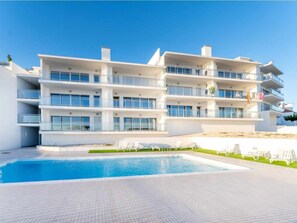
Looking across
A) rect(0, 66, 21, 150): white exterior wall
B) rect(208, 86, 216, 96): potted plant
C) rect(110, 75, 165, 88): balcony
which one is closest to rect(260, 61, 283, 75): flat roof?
rect(208, 86, 216, 96): potted plant

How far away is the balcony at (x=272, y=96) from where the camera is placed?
28.1 metres

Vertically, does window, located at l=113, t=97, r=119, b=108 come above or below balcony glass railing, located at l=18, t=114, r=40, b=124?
above

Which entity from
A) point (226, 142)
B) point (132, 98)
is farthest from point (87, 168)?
point (132, 98)

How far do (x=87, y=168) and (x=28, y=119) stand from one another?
1279cm

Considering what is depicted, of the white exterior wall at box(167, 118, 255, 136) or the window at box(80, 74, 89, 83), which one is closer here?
the window at box(80, 74, 89, 83)

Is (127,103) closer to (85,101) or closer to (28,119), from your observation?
(85,101)

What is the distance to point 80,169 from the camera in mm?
9445

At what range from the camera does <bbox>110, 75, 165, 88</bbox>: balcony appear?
20156 mm

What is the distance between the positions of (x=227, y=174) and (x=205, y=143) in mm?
9424

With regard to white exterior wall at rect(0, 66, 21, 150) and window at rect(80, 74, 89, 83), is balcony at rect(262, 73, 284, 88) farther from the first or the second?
white exterior wall at rect(0, 66, 21, 150)

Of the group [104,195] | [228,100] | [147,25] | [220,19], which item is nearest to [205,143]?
[228,100]

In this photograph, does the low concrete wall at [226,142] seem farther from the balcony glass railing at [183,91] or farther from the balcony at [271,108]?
the balcony at [271,108]

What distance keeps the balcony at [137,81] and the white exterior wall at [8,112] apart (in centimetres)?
1081

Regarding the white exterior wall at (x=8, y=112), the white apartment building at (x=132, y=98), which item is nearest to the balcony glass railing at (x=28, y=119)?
the white apartment building at (x=132, y=98)
